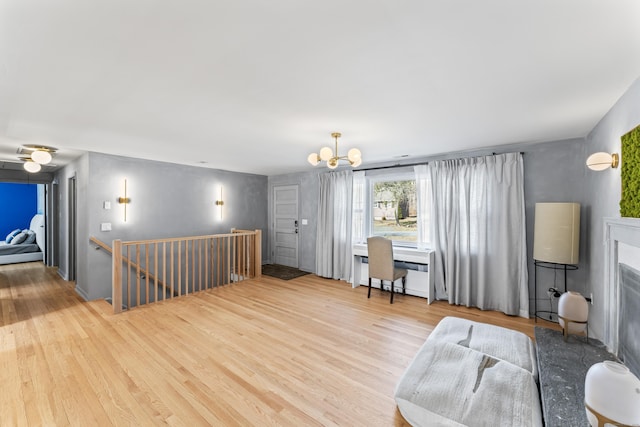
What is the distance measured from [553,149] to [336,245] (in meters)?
3.73

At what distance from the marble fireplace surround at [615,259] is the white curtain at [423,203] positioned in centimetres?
232

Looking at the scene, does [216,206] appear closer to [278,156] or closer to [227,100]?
[278,156]

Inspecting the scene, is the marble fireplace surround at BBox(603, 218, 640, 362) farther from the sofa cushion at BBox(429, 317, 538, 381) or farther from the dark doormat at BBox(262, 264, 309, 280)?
the dark doormat at BBox(262, 264, 309, 280)

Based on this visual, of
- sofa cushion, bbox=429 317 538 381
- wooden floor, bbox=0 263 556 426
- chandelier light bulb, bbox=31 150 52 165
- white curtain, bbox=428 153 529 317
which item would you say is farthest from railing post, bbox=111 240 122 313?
white curtain, bbox=428 153 529 317

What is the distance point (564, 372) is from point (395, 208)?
342cm

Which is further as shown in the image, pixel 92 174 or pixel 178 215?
pixel 178 215

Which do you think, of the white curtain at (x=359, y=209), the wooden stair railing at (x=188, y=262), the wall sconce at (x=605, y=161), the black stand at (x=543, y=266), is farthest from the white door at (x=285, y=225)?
the wall sconce at (x=605, y=161)

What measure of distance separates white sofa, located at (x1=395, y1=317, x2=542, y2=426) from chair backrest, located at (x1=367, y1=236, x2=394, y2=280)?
187 centimetres

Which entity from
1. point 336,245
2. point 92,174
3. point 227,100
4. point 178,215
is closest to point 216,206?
point 178,215

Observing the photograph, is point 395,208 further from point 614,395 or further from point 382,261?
point 614,395

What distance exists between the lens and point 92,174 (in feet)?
13.9

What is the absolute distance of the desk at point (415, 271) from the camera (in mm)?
4176

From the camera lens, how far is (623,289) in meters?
2.03

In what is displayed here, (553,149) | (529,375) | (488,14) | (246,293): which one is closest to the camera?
(488,14)
